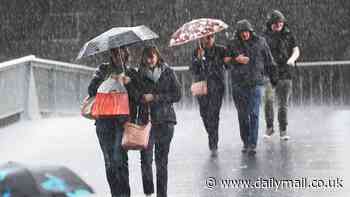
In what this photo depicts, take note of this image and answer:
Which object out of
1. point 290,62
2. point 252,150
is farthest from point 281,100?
point 252,150

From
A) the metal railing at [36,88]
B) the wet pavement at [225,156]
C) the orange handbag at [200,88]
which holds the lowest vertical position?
the wet pavement at [225,156]

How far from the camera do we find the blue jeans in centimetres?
1307

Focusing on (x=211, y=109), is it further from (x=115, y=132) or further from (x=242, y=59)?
(x=115, y=132)

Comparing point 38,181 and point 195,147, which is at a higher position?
point 38,181

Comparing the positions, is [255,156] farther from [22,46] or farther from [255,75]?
[22,46]

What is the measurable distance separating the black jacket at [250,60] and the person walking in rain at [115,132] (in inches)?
143

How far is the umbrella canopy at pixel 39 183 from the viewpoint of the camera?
14.8 feet

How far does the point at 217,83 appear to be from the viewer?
13062 mm

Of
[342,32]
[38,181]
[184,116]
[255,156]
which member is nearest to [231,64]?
[255,156]

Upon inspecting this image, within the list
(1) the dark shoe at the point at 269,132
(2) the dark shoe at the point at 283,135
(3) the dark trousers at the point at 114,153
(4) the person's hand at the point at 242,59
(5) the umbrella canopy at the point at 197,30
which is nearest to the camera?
(3) the dark trousers at the point at 114,153

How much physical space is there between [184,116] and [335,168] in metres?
8.64

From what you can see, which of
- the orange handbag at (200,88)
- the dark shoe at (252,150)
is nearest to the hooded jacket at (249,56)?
the orange handbag at (200,88)

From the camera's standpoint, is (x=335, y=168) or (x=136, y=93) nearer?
(x=136, y=93)

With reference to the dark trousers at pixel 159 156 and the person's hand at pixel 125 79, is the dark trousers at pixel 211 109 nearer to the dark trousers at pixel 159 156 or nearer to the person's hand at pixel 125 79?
the dark trousers at pixel 159 156
